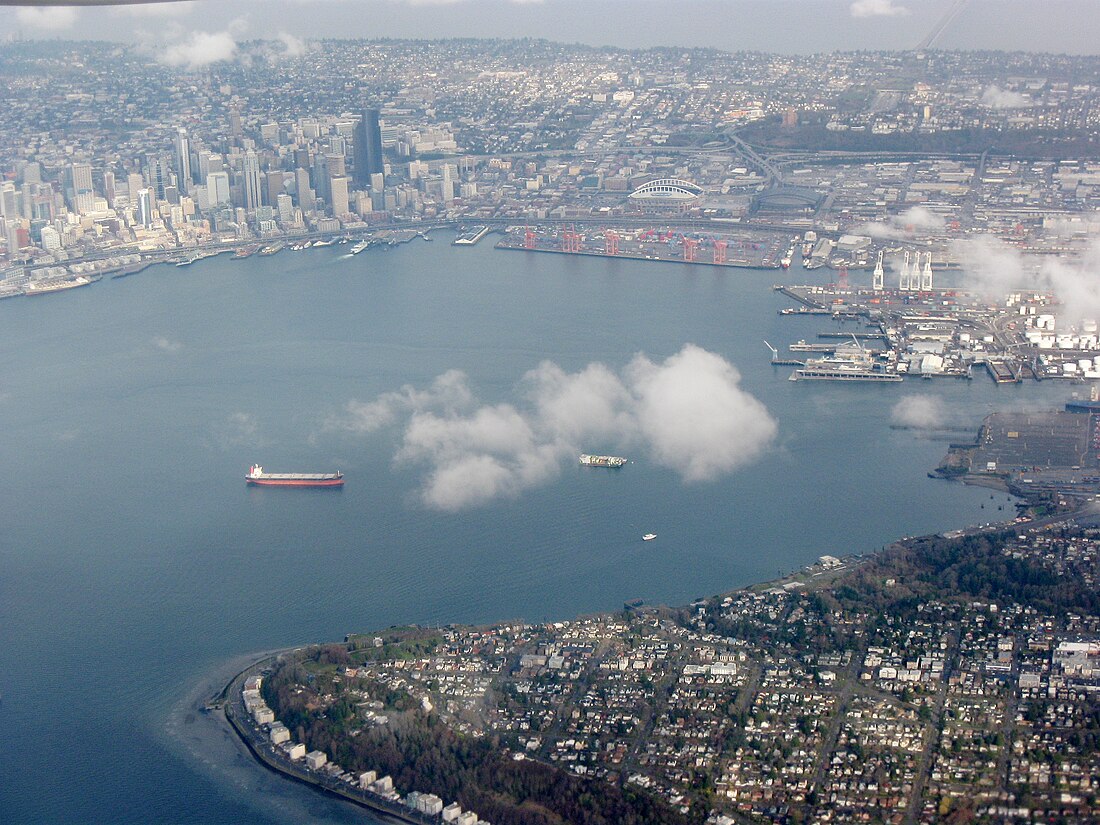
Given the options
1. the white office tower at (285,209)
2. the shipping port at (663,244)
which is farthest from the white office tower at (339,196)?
the shipping port at (663,244)

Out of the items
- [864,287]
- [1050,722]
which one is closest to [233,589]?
[1050,722]

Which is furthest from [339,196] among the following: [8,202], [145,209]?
[8,202]

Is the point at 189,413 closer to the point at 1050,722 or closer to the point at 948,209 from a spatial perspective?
the point at 1050,722

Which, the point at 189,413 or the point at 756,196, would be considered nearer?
the point at 189,413

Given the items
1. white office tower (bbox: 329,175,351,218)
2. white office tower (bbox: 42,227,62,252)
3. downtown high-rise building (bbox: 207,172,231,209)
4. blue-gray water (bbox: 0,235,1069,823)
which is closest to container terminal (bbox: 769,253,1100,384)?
blue-gray water (bbox: 0,235,1069,823)

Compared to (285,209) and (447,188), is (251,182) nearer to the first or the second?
(285,209)

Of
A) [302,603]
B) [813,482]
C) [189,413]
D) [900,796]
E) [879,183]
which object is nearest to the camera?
[900,796]

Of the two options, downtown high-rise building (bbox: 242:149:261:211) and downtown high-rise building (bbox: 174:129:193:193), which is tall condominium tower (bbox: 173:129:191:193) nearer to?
downtown high-rise building (bbox: 174:129:193:193)
